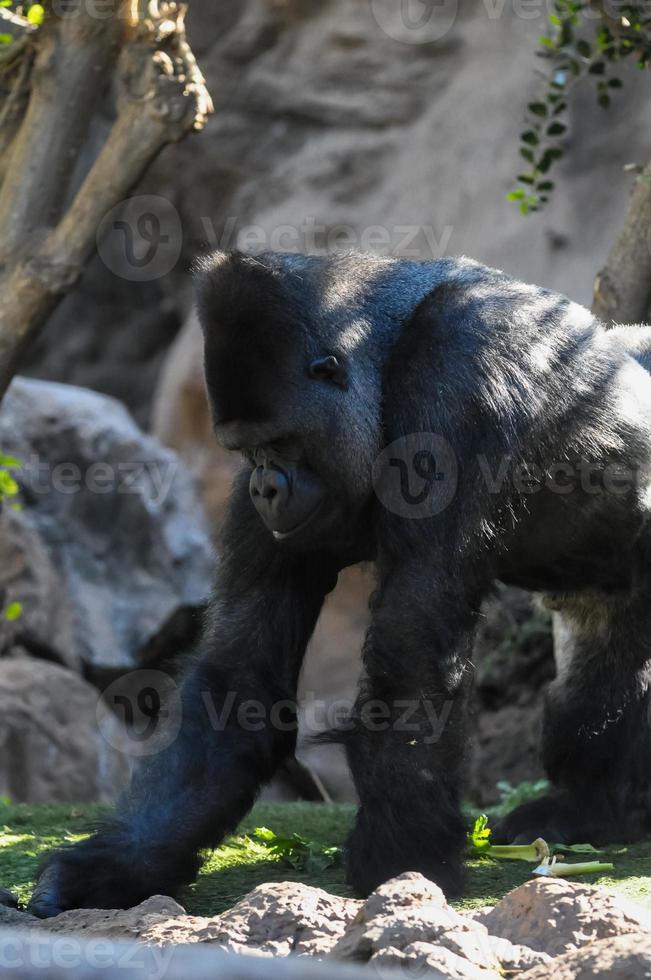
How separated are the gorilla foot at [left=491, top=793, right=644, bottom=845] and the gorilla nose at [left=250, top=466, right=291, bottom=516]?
1.46 metres

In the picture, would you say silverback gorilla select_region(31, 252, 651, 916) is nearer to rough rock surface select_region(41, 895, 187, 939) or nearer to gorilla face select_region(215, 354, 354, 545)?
gorilla face select_region(215, 354, 354, 545)

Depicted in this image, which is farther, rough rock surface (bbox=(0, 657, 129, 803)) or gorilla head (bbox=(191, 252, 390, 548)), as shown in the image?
rough rock surface (bbox=(0, 657, 129, 803))

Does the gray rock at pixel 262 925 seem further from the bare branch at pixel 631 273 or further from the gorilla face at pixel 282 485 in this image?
the bare branch at pixel 631 273

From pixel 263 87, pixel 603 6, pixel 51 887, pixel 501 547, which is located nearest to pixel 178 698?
pixel 51 887

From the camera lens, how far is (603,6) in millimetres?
5328

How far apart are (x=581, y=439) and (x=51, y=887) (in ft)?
6.29

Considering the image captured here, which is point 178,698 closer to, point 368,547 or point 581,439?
point 368,547

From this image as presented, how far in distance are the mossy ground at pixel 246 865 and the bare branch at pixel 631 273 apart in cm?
239

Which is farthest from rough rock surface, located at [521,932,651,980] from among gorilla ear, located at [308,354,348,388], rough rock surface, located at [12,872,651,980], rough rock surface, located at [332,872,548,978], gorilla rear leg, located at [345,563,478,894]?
gorilla ear, located at [308,354,348,388]

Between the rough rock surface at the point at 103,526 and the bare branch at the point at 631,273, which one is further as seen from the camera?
the rough rock surface at the point at 103,526

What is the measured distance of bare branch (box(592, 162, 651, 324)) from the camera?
5539 mm

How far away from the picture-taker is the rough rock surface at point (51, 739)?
7.04 m
